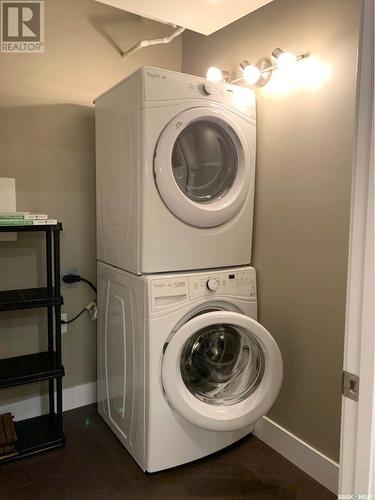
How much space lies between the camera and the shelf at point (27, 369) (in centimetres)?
188

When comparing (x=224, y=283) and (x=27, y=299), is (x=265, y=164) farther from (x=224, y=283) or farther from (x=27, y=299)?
(x=27, y=299)

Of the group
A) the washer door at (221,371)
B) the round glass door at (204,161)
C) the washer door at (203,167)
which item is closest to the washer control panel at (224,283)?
the washer door at (221,371)

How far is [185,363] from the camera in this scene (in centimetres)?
192

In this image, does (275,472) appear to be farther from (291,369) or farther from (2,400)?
(2,400)

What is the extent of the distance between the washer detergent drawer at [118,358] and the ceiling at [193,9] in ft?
3.85

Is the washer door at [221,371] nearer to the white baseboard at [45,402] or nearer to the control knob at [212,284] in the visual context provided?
the control knob at [212,284]

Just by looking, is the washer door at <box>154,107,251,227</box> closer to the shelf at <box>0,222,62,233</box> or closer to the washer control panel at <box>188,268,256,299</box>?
the washer control panel at <box>188,268,256,299</box>

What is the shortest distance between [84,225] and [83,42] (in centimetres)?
102

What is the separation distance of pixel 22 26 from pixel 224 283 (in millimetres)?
1679

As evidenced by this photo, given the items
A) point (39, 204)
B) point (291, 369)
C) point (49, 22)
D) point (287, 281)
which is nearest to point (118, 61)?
point (49, 22)

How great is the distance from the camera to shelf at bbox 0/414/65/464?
196 centimetres

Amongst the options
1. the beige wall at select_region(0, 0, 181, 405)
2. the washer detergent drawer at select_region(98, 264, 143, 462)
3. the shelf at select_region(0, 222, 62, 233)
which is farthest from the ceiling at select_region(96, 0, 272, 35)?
the washer detergent drawer at select_region(98, 264, 143, 462)

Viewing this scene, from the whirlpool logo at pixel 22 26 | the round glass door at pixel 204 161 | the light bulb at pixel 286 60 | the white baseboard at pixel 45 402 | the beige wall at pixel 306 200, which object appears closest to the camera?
the beige wall at pixel 306 200

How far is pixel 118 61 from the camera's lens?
2367mm
